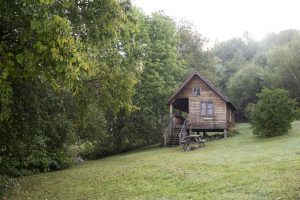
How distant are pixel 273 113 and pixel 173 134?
9410 millimetres

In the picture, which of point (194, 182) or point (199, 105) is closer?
point (194, 182)

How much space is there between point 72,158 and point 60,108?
1045 centimetres

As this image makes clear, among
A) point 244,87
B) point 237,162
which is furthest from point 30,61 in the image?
point 244,87

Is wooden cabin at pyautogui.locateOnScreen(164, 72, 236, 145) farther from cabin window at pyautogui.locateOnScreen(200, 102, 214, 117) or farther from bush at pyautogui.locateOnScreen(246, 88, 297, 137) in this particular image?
bush at pyautogui.locateOnScreen(246, 88, 297, 137)

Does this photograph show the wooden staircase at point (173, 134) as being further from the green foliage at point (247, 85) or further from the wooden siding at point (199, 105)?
the green foliage at point (247, 85)

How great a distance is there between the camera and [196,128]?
35719 millimetres

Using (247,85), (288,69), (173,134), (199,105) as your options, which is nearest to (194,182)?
(173,134)

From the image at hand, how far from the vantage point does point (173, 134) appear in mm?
33781

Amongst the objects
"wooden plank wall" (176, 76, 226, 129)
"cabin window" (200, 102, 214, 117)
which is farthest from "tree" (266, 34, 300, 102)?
"cabin window" (200, 102, 214, 117)

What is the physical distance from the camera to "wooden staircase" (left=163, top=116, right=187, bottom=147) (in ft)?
109


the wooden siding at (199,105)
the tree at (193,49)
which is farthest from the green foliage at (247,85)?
the wooden siding at (199,105)

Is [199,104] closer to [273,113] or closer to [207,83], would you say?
[207,83]

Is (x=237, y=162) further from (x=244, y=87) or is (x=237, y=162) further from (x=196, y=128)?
(x=244, y=87)

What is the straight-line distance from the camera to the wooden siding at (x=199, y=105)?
116 ft
